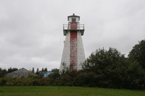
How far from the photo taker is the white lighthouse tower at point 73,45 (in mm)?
20859

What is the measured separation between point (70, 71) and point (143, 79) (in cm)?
861

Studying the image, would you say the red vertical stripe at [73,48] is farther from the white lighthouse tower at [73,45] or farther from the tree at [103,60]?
the tree at [103,60]

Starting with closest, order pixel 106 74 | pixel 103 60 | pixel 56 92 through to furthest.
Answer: pixel 56 92 → pixel 106 74 → pixel 103 60

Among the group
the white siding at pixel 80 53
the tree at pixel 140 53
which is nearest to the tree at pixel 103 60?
the white siding at pixel 80 53

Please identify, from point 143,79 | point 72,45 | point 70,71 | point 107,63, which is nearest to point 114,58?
point 107,63

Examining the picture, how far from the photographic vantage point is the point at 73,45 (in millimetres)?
21812

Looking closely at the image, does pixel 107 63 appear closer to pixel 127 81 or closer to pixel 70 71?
pixel 127 81

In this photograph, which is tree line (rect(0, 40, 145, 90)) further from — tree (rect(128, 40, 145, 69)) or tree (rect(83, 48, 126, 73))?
tree (rect(128, 40, 145, 69))

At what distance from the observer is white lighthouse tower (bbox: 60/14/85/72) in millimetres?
20859

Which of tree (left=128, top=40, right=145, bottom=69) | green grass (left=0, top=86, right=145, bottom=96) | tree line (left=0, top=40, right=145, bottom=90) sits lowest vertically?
green grass (left=0, top=86, right=145, bottom=96)

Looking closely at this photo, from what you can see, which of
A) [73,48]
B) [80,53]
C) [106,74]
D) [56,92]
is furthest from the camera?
[73,48]

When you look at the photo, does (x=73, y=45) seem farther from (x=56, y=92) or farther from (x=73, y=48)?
(x=56, y=92)

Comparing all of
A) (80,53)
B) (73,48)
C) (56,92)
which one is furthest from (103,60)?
(56,92)

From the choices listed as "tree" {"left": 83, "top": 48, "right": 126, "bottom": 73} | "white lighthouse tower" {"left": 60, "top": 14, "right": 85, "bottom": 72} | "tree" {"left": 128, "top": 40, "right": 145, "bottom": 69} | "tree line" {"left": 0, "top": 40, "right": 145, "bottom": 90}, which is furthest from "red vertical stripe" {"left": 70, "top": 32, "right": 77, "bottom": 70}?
"tree" {"left": 128, "top": 40, "right": 145, "bottom": 69}
